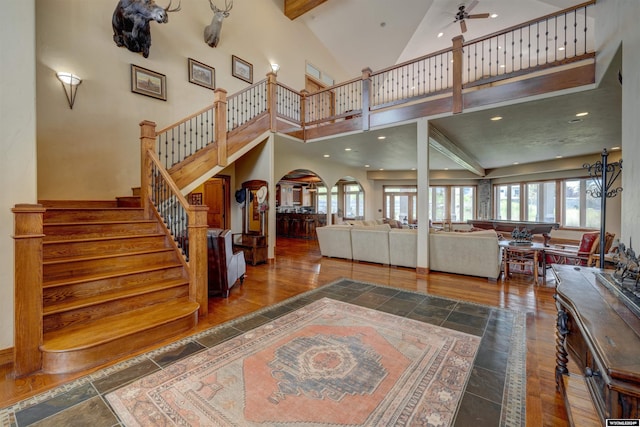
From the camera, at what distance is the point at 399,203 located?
1259 cm

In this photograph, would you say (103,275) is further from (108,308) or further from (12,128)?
(12,128)

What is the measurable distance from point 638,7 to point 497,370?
2893mm

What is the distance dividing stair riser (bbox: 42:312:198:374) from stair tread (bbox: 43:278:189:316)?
0.41 metres

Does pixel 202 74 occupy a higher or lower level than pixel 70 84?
higher

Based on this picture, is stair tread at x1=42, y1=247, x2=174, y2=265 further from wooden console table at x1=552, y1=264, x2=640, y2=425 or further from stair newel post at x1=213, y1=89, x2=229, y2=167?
wooden console table at x1=552, y1=264, x2=640, y2=425

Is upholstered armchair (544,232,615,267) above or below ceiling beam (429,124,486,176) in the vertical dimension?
below

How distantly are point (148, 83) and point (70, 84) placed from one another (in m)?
1.16

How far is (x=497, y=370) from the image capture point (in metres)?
2.03

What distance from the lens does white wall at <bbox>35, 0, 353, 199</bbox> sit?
12.8ft

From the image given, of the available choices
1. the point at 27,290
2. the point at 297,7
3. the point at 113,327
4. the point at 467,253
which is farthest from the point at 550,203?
the point at 27,290

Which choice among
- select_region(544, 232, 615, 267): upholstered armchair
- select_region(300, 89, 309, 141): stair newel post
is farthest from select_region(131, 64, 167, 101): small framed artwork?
select_region(544, 232, 615, 267): upholstered armchair

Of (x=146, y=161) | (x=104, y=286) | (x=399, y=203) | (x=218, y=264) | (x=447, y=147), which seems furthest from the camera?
(x=399, y=203)

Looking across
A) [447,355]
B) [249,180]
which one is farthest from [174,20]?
[447,355]

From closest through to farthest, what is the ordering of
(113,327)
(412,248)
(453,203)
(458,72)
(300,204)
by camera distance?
(113,327) → (458,72) → (412,248) → (453,203) → (300,204)
